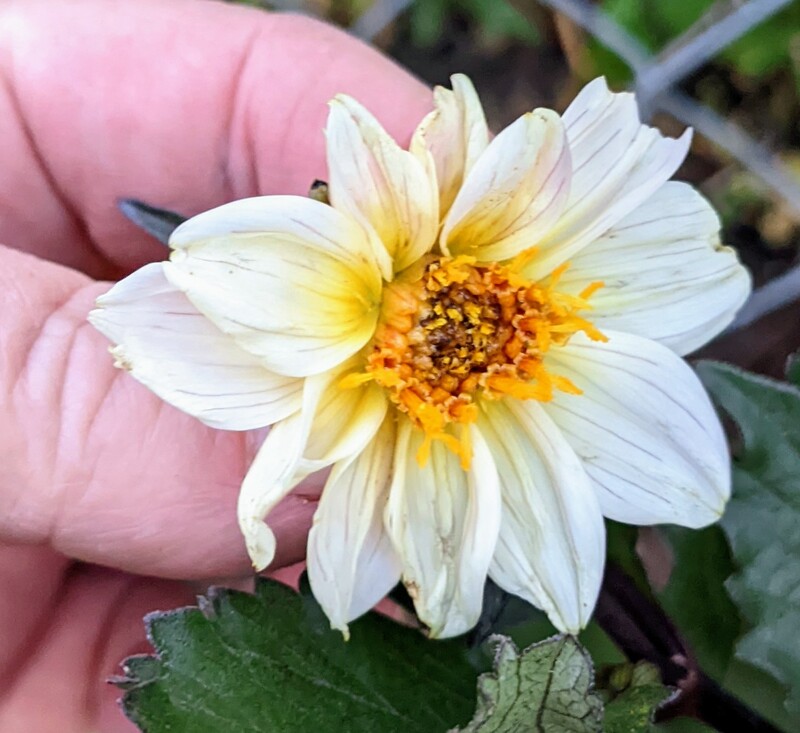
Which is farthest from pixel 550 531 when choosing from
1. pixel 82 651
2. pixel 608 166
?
pixel 82 651

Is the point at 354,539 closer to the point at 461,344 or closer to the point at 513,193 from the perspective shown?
the point at 461,344

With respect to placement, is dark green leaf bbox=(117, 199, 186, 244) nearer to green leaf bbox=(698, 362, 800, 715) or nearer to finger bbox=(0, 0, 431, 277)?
finger bbox=(0, 0, 431, 277)

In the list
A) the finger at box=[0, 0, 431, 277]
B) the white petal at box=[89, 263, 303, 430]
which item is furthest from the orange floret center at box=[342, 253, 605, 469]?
the finger at box=[0, 0, 431, 277]

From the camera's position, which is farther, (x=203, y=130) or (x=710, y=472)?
(x=203, y=130)

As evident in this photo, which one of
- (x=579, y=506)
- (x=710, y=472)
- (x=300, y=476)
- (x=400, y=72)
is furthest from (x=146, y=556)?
A: (x=400, y=72)

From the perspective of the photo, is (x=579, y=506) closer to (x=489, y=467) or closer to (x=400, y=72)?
(x=489, y=467)

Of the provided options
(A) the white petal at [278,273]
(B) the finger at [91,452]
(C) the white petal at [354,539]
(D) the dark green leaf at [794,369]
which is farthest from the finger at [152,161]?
(D) the dark green leaf at [794,369]
